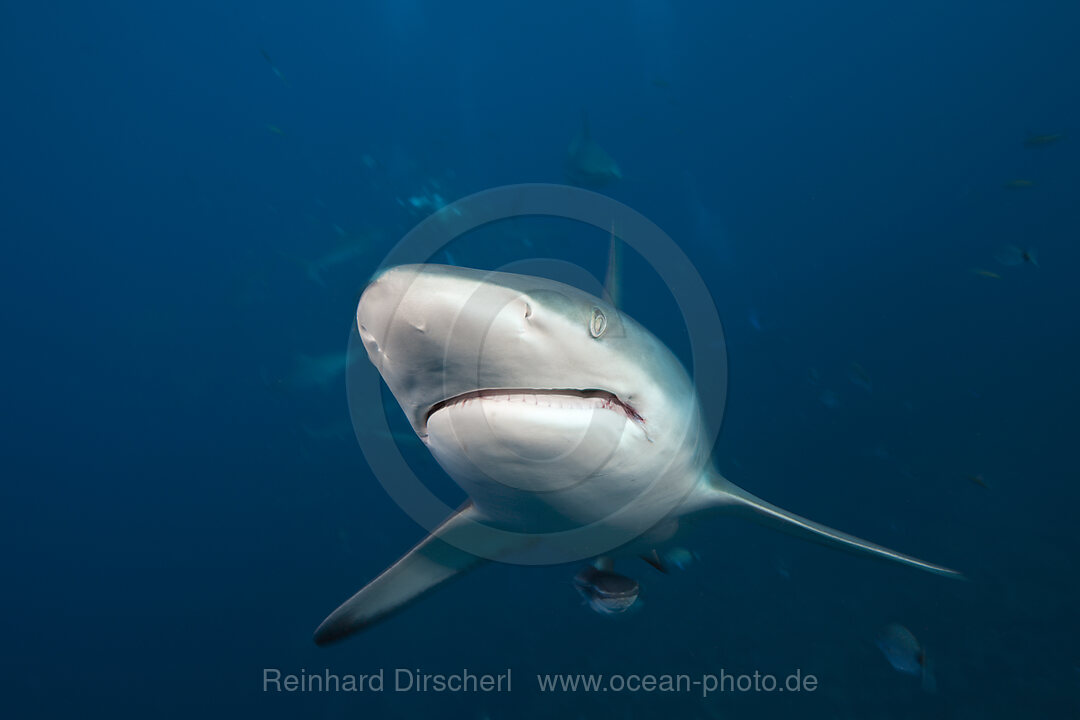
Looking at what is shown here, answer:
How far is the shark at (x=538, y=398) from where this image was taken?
1275 millimetres

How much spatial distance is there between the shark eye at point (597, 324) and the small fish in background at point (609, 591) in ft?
7.35

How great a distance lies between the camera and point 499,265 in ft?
55.4

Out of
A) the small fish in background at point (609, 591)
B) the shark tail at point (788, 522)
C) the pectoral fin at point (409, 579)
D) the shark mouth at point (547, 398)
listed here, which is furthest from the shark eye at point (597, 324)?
the small fish in background at point (609, 591)

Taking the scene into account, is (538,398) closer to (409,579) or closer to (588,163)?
(409,579)

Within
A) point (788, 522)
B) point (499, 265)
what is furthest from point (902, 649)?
point (499, 265)

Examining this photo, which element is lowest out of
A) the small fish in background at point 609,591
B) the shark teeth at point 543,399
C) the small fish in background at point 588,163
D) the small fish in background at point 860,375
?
the small fish in background at point 609,591

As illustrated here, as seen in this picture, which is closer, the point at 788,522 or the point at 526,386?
the point at 526,386

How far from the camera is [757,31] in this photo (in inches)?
1000

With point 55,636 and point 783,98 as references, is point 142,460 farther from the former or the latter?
point 783,98

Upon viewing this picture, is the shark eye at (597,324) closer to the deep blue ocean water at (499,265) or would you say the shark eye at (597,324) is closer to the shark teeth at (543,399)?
the shark teeth at (543,399)

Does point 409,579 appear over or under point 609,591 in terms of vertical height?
over

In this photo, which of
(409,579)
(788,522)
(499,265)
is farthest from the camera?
(499,265)

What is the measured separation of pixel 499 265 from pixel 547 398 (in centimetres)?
1581

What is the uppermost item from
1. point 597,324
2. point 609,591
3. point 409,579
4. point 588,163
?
point 588,163
